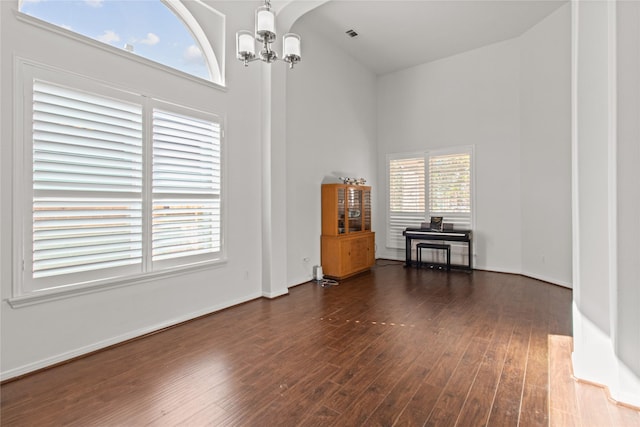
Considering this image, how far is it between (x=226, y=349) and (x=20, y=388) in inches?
57.8

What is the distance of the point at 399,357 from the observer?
2.73 m

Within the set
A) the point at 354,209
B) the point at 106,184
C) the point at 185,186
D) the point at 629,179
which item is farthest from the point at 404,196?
the point at 106,184

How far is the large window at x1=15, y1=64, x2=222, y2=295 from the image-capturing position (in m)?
2.54

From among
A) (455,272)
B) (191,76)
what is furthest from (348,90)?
(455,272)

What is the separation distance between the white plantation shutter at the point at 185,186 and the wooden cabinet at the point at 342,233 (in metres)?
2.23

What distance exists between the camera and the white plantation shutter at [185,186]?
3389 mm

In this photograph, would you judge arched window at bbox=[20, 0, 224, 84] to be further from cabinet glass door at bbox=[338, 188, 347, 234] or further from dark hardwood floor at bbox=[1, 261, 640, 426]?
dark hardwood floor at bbox=[1, 261, 640, 426]

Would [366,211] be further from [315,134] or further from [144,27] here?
[144,27]

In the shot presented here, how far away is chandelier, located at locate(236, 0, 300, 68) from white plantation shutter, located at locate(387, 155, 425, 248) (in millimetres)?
4826

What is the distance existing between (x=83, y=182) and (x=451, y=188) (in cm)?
620

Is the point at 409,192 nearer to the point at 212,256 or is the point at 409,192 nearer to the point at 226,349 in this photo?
the point at 212,256

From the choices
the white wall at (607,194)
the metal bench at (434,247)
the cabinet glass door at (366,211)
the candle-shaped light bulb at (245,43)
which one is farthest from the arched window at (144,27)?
the metal bench at (434,247)

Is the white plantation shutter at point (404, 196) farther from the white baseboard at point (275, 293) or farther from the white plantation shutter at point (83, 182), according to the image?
the white plantation shutter at point (83, 182)

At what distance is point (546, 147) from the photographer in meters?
5.35
